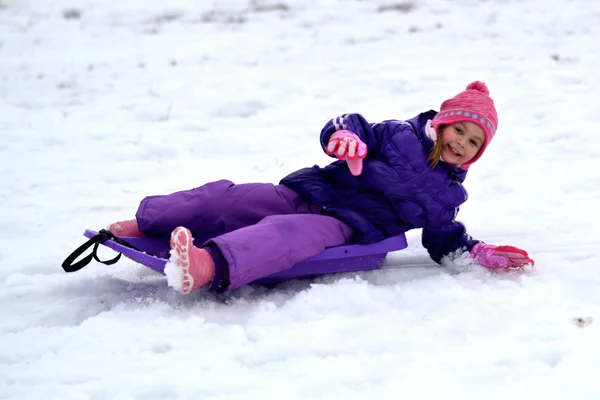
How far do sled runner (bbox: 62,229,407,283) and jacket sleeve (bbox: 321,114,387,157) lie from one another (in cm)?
42

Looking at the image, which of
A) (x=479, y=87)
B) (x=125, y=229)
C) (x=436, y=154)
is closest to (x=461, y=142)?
(x=436, y=154)

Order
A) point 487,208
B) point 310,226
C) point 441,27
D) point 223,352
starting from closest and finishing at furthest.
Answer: point 223,352
point 310,226
point 487,208
point 441,27

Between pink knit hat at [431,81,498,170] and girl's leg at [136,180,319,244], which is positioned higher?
pink knit hat at [431,81,498,170]

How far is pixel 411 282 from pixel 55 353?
138cm

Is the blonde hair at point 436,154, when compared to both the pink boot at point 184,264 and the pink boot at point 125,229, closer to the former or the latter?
the pink boot at point 184,264

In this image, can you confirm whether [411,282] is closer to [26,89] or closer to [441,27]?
[26,89]

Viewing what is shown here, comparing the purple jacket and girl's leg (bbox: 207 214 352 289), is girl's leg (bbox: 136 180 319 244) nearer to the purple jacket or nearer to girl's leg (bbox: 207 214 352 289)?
the purple jacket

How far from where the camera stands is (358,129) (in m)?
2.88

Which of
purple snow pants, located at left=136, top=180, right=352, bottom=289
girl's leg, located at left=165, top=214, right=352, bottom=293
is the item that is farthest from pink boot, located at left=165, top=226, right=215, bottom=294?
purple snow pants, located at left=136, top=180, right=352, bottom=289

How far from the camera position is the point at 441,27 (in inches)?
288

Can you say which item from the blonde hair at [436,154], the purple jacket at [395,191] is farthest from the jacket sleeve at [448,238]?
the blonde hair at [436,154]

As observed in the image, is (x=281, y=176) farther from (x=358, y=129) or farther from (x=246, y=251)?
(x=246, y=251)

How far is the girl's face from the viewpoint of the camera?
280 cm

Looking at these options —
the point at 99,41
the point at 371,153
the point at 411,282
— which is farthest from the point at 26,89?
the point at 411,282
